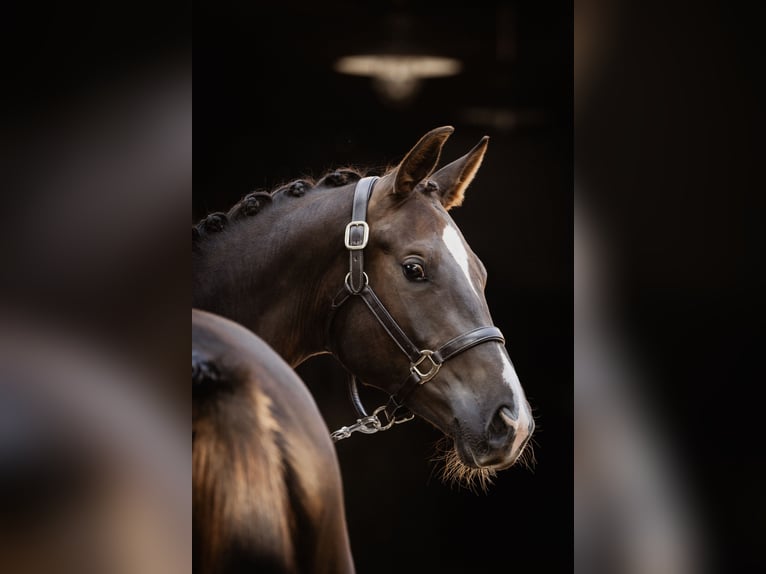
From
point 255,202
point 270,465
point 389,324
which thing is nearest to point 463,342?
point 389,324

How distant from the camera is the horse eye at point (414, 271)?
98.7 inches

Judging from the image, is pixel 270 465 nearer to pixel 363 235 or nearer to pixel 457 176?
pixel 363 235

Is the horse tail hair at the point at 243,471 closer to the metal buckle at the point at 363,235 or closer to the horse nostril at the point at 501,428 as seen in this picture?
the metal buckle at the point at 363,235

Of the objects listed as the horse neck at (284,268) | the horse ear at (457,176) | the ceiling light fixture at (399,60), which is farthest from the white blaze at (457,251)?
the ceiling light fixture at (399,60)

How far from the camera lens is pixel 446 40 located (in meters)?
2.95

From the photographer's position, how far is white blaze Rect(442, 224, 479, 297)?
8.26ft

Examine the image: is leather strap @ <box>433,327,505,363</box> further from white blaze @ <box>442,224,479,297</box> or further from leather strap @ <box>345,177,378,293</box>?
leather strap @ <box>345,177,378,293</box>

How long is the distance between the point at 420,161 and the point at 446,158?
36 cm
